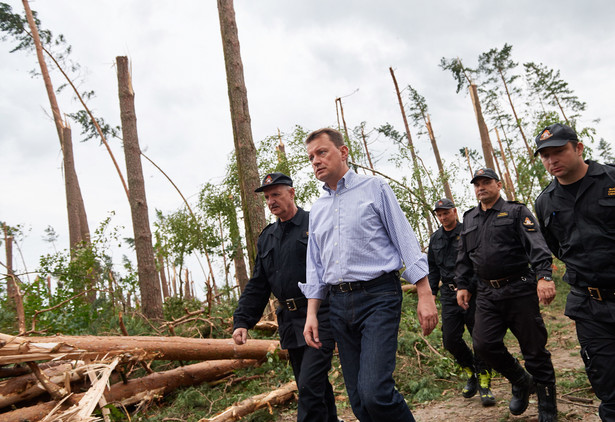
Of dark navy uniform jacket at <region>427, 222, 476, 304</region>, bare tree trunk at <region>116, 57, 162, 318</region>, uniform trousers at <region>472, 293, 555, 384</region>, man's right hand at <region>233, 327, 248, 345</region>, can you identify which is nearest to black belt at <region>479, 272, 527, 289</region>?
uniform trousers at <region>472, 293, 555, 384</region>

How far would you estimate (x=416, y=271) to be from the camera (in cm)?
284

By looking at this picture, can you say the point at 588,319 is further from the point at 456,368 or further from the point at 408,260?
the point at 456,368

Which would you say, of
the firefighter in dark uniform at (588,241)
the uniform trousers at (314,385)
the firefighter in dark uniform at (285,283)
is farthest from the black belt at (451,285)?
the uniform trousers at (314,385)

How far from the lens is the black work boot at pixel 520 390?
435 centimetres

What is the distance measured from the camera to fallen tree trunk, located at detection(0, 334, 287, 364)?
4797 mm

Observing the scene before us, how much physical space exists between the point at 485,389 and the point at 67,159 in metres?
17.6

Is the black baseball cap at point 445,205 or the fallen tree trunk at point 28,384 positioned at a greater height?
the black baseball cap at point 445,205

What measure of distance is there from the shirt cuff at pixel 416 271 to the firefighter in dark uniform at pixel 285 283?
105 cm

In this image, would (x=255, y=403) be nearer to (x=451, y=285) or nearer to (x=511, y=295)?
(x=451, y=285)

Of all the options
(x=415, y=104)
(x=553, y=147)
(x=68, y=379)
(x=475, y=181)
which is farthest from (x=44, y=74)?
(x=415, y=104)

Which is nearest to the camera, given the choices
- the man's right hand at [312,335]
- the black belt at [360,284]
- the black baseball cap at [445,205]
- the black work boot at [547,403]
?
the black belt at [360,284]

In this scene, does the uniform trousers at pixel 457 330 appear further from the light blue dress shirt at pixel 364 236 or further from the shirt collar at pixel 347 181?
the shirt collar at pixel 347 181

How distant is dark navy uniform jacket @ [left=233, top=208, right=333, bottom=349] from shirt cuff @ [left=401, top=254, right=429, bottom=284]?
1.11 metres

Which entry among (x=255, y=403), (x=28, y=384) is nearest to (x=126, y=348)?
(x=28, y=384)
